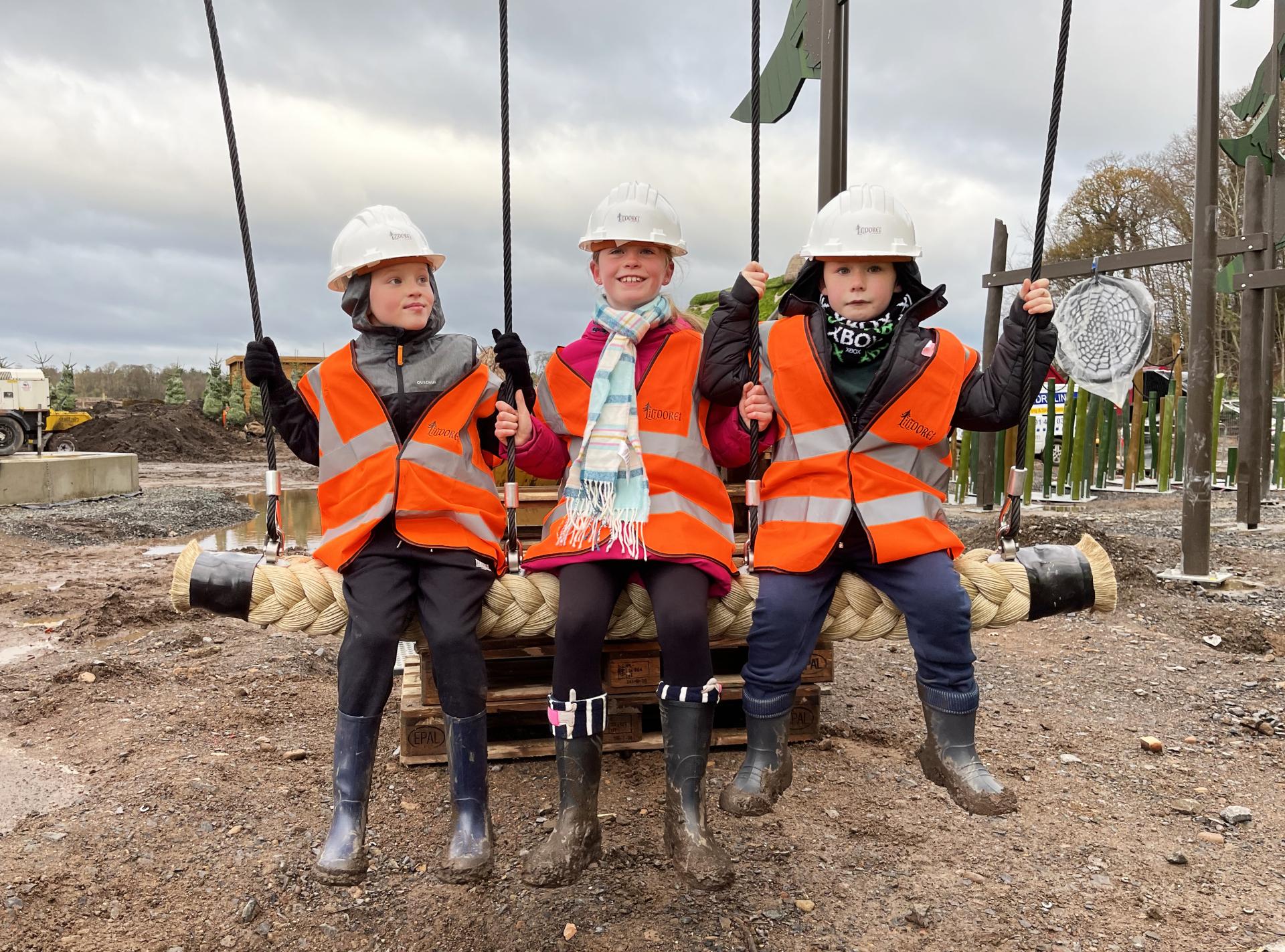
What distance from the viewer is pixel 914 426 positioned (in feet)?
8.00

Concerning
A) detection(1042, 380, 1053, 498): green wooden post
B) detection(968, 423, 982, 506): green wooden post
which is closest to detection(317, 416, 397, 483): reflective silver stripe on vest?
detection(968, 423, 982, 506): green wooden post

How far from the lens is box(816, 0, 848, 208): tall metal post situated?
4.80 meters

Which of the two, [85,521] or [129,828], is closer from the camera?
[129,828]

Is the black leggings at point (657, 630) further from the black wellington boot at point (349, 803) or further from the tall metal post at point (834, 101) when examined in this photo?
the tall metal post at point (834, 101)

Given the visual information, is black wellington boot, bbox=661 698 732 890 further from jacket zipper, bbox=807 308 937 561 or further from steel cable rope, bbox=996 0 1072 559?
steel cable rope, bbox=996 0 1072 559

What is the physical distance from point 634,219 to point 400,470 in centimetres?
91

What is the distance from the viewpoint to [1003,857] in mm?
2855

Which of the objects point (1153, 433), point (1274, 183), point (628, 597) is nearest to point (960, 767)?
point (628, 597)

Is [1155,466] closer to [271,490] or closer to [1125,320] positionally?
[1125,320]

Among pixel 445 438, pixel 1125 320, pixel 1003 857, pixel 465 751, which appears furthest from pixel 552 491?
pixel 1125 320

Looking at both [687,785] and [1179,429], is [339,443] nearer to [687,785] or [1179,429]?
[687,785]

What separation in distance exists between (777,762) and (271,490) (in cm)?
148

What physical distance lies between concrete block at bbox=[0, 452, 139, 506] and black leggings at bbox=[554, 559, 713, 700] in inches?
478

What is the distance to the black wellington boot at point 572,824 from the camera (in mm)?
2135
